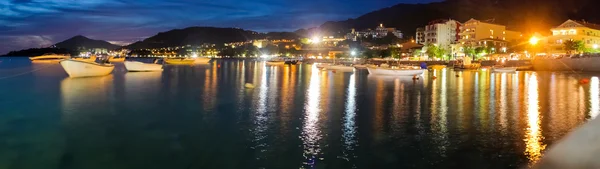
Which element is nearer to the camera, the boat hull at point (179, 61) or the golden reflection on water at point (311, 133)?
the golden reflection on water at point (311, 133)

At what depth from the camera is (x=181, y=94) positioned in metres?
23.3

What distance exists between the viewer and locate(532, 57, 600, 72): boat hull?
52531 millimetres

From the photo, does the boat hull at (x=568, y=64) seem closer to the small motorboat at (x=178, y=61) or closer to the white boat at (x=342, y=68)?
the white boat at (x=342, y=68)

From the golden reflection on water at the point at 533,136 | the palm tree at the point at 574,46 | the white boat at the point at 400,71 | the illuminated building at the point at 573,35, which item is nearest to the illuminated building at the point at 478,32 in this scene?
the illuminated building at the point at 573,35

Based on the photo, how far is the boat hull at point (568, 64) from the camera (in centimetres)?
5253

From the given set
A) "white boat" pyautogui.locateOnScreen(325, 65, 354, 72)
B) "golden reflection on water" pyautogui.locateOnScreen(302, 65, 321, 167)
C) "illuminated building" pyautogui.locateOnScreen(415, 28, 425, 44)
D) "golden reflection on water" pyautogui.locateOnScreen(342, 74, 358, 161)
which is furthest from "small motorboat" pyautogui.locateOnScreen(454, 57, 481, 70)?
"golden reflection on water" pyautogui.locateOnScreen(302, 65, 321, 167)

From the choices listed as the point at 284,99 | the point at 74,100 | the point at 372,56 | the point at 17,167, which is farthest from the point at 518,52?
the point at 17,167

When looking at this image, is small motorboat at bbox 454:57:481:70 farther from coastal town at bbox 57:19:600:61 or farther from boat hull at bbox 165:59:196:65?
boat hull at bbox 165:59:196:65

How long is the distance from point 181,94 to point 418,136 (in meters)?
14.8

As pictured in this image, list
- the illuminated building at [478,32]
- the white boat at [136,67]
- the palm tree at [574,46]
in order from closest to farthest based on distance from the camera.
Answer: the white boat at [136,67], the palm tree at [574,46], the illuminated building at [478,32]

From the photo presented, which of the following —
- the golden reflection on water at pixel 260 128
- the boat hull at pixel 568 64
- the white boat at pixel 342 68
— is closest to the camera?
the golden reflection on water at pixel 260 128

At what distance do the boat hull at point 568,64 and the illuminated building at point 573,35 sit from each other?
1184 cm

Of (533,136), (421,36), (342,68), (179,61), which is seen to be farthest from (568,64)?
(179,61)

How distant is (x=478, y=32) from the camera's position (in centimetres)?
8706
